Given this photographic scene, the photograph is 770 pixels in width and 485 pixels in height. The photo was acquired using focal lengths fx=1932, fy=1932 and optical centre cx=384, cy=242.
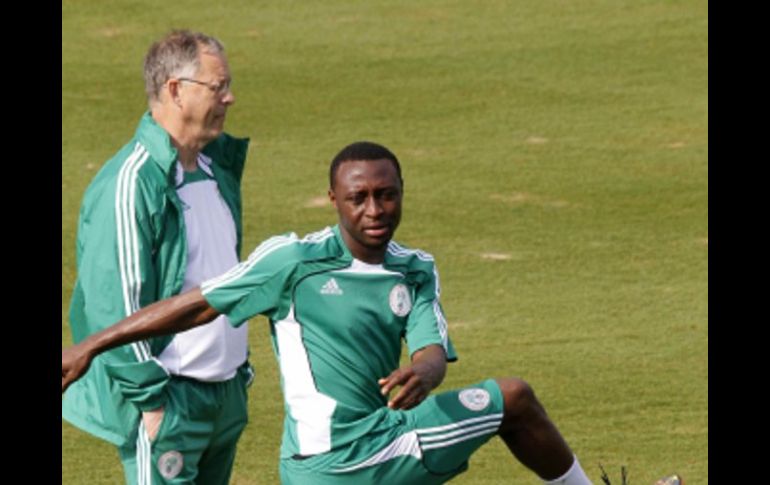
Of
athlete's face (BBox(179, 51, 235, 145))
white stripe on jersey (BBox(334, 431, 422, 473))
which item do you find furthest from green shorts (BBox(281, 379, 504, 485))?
athlete's face (BBox(179, 51, 235, 145))

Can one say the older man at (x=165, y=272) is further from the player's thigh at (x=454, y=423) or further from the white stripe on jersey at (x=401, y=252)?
the player's thigh at (x=454, y=423)

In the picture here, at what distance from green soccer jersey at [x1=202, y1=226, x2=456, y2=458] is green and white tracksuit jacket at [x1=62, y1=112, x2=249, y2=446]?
0.53m

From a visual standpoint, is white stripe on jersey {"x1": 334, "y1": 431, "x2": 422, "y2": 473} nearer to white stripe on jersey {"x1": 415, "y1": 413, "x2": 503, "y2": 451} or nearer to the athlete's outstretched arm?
white stripe on jersey {"x1": 415, "y1": 413, "x2": 503, "y2": 451}

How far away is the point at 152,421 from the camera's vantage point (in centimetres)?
624

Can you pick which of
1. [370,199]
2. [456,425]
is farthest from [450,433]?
[370,199]

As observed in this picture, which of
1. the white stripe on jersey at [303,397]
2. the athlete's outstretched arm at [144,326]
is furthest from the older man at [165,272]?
the white stripe on jersey at [303,397]

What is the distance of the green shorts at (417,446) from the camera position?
5.64 metres

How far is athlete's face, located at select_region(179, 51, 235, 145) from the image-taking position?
6359 millimetres

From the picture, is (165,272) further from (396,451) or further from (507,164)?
(507,164)

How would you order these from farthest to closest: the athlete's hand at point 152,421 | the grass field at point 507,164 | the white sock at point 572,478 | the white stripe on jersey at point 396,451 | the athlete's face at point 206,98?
the grass field at point 507,164, the athlete's face at point 206,98, the athlete's hand at point 152,421, the white sock at point 572,478, the white stripe on jersey at point 396,451

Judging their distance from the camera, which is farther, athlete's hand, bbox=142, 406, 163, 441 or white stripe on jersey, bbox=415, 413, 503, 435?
athlete's hand, bbox=142, 406, 163, 441

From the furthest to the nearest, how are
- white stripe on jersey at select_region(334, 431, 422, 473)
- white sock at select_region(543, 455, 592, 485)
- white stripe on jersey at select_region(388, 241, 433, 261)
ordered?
white sock at select_region(543, 455, 592, 485)
white stripe on jersey at select_region(388, 241, 433, 261)
white stripe on jersey at select_region(334, 431, 422, 473)

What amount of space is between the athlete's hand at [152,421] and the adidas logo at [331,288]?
2.90 ft
